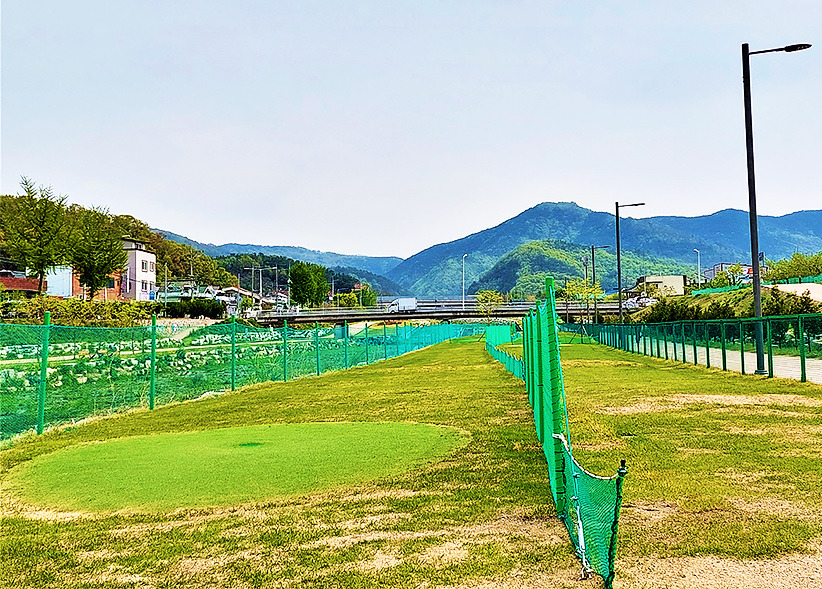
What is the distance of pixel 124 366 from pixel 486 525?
37.2ft

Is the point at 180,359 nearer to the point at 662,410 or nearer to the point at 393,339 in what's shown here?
the point at 662,410

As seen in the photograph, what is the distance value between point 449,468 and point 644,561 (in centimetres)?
369

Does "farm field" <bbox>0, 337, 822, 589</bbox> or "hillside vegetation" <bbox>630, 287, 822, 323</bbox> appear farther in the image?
"hillside vegetation" <bbox>630, 287, 822, 323</bbox>

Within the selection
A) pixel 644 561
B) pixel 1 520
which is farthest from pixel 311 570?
pixel 1 520

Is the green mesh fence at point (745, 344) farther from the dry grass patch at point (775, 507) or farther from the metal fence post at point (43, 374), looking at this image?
the metal fence post at point (43, 374)

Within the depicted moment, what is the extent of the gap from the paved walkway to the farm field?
26.1ft

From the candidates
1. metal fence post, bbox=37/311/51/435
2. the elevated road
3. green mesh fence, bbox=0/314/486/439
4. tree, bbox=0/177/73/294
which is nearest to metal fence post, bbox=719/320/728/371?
green mesh fence, bbox=0/314/486/439

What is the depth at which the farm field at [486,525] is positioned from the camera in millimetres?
4977

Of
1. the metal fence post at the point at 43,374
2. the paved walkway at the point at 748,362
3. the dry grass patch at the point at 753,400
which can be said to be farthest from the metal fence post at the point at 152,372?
the paved walkway at the point at 748,362

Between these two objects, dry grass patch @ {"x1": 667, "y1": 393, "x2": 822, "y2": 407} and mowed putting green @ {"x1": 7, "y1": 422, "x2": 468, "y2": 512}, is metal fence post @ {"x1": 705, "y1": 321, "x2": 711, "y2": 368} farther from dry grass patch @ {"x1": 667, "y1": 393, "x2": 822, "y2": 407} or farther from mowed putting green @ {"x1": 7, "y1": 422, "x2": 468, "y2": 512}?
mowed putting green @ {"x1": 7, "y1": 422, "x2": 468, "y2": 512}

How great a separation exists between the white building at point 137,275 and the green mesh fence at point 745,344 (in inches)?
2972

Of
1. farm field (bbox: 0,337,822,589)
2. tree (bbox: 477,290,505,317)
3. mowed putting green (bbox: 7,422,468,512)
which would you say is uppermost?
tree (bbox: 477,290,505,317)

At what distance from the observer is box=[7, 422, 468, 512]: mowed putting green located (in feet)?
25.0

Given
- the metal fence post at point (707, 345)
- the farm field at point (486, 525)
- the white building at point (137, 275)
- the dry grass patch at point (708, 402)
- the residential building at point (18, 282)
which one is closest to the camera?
the farm field at point (486, 525)
